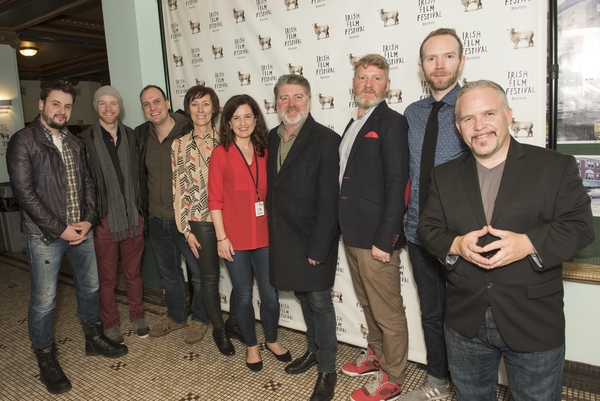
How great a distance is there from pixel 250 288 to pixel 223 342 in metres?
0.55

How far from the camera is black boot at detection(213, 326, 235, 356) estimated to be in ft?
9.49

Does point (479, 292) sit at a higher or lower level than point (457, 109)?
lower

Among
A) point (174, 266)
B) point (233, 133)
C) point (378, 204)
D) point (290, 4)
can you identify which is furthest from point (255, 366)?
point (290, 4)

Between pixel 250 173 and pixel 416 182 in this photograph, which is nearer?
pixel 416 182

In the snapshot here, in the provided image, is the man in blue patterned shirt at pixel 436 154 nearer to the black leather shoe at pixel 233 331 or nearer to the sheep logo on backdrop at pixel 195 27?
the black leather shoe at pixel 233 331

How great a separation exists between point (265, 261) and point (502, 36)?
1750mm

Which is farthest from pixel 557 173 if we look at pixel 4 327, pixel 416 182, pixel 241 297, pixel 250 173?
pixel 4 327

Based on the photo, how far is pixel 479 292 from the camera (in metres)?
1.52

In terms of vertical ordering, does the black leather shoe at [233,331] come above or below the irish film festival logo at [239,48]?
below

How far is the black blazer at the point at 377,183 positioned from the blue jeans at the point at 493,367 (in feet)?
1.89

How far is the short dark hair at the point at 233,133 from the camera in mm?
2482

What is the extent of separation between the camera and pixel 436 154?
2004 mm

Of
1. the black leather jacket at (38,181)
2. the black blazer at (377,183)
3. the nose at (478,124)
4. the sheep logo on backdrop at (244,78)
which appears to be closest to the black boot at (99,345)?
the black leather jacket at (38,181)

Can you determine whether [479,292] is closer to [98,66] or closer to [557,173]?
[557,173]
